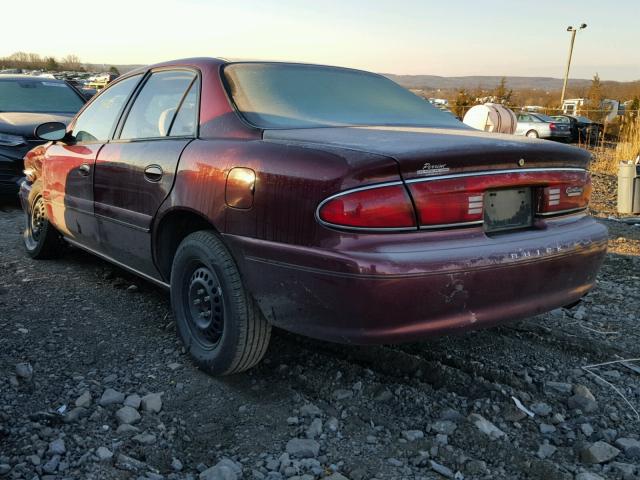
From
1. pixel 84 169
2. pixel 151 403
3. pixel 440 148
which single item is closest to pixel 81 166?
pixel 84 169

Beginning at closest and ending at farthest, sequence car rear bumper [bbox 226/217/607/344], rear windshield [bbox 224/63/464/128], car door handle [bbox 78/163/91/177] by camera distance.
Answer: car rear bumper [bbox 226/217/607/344], rear windshield [bbox 224/63/464/128], car door handle [bbox 78/163/91/177]

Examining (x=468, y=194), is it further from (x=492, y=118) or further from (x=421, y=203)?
(x=492, y=118)

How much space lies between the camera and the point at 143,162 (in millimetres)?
3271

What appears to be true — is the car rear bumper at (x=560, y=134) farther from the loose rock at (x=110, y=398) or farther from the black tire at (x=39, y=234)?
the loose rock at (x=110, y=398)

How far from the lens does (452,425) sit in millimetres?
2471

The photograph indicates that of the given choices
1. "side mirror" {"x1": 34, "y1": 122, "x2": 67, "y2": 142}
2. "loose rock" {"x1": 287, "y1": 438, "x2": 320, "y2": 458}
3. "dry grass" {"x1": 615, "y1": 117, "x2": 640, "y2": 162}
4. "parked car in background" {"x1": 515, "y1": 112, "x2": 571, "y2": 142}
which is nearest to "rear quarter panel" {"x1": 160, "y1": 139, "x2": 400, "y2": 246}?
"loose rock" {"x1": 287, "y1": 438, "x2": 320, "y2": 458}

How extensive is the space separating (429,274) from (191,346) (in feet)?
4.59

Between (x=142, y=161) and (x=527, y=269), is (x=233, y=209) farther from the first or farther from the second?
(x=527, y=269)

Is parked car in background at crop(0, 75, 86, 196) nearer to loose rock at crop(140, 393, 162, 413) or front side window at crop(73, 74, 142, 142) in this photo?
front side window at crop(73, 74, 142, 142)

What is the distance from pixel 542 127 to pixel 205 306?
1137 inches

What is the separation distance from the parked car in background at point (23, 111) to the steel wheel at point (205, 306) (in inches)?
211

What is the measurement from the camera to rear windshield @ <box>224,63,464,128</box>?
2.96 meters

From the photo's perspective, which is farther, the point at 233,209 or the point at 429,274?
the point at 233,209

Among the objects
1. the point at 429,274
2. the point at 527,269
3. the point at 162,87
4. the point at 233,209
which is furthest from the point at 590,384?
the point at 162,87
